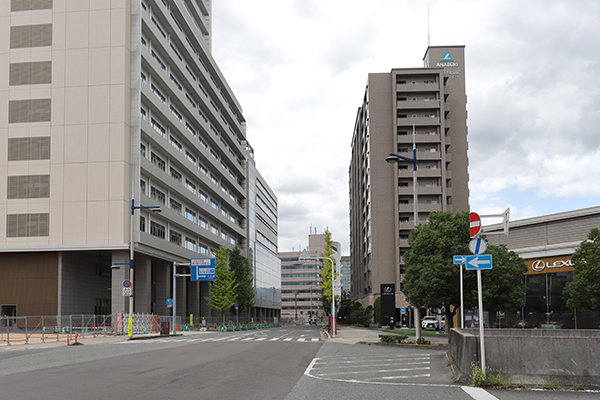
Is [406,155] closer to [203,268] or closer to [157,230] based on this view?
[203,268]

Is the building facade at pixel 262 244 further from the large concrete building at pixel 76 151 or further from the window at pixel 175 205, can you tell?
the large concrete building at pixel 76 151

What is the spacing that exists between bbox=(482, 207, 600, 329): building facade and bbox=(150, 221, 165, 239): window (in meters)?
31.8

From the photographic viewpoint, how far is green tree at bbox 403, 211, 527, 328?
108 ft

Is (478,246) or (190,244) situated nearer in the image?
(478,246)

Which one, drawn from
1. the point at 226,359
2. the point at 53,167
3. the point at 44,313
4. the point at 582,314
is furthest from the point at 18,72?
the point at 582,314

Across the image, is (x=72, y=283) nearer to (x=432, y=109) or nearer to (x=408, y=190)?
(x=408, y=190)

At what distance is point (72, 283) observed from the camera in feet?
168

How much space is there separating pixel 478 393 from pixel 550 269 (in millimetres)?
30959

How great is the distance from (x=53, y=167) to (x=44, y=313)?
1258 centimetres

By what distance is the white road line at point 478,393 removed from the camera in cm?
996

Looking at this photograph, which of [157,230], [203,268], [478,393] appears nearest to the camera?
[478,393]

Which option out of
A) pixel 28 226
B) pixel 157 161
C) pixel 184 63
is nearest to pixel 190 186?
pixel 157 161

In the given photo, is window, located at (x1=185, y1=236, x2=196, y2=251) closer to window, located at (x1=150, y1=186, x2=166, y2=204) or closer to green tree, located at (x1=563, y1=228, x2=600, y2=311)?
window, located at (x1=150, y1=186, x2=166, y2=204)

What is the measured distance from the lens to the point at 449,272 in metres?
32.8
